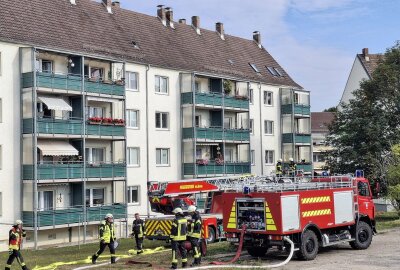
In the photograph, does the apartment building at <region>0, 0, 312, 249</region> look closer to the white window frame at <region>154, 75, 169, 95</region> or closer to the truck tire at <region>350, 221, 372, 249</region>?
the white window frame at <region>154, 75, 169, 95</region>

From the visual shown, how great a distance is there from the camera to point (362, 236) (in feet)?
75.4

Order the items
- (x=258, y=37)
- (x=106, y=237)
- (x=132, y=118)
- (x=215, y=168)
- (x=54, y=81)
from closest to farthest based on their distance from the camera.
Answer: (x=106, y=237)
(x=54, y=81)
(x=132, y=118)
(x=215, y=168)
(x=258, y=37)

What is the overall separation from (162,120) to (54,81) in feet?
34.3

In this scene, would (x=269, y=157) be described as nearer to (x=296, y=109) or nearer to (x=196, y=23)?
(x=296, y=109)

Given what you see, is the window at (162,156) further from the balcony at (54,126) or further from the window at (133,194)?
the balcony at (54,126)

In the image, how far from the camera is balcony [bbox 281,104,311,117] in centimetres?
5344

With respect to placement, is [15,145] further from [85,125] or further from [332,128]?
[332,128]

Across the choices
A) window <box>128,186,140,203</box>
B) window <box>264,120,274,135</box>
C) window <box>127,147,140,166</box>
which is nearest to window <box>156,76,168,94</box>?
window <box>127,147,140,166</box>

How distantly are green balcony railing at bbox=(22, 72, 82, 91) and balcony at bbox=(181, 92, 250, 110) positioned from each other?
998 cm

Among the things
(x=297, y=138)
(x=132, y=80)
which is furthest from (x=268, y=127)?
(x=132, y=80)

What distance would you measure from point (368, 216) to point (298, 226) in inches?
199

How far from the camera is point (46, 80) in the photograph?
33750mm

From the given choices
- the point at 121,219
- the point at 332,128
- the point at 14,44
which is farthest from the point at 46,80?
the point at 332,128

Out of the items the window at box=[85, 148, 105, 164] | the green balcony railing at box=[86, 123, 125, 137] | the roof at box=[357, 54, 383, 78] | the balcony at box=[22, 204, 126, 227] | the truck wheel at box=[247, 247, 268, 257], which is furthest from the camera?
the roof at box=[357, 54, 383, 78]
